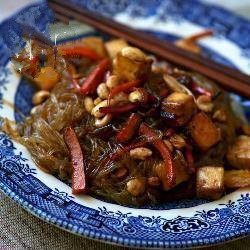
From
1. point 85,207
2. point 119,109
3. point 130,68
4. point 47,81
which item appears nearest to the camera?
point 85,207

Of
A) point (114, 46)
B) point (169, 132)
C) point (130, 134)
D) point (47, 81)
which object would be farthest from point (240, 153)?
point (47, 81)

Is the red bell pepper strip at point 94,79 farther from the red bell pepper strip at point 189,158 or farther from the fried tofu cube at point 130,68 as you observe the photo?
the red bell pepper strip at point 189,158

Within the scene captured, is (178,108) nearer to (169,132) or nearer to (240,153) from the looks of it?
(169,132)

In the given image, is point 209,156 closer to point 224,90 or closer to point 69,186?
point 224,90

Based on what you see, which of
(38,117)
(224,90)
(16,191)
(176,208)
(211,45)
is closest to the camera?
(16,191)

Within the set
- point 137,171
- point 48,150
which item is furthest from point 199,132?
point 48,150

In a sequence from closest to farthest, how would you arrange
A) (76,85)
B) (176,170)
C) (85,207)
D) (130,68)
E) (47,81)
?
(85,207) → (176,170) → (130,68) → (76,85) → (47,81)

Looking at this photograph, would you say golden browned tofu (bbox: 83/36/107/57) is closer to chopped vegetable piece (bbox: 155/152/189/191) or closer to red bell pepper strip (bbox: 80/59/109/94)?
red bell pepper strip (bbox: 80/59/109/94)

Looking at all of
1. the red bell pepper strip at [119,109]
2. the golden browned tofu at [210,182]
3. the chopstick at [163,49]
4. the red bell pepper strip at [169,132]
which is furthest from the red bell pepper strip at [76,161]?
the chopstick at [163,49]
